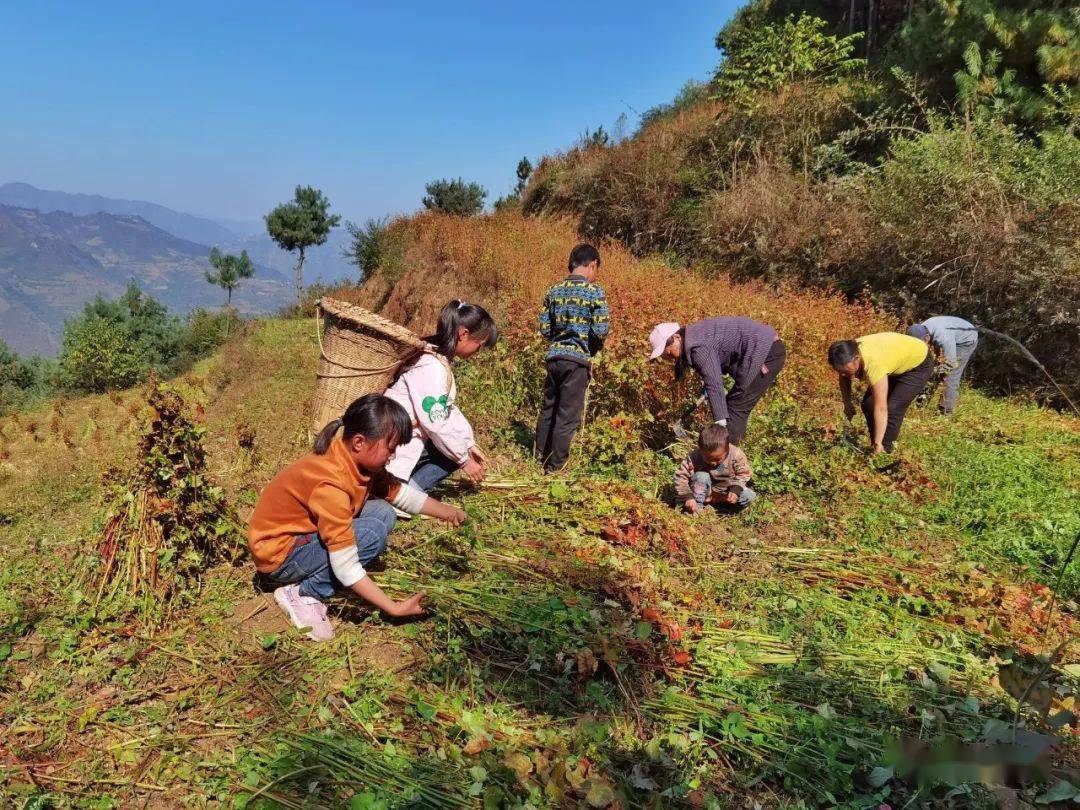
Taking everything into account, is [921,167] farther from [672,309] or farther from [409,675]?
[409,675]

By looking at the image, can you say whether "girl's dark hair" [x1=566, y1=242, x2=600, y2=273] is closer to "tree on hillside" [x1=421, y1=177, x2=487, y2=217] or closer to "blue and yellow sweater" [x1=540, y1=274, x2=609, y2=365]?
"blue and yellow sweater" [x1=540, y1=274, x2=609, y2=365]

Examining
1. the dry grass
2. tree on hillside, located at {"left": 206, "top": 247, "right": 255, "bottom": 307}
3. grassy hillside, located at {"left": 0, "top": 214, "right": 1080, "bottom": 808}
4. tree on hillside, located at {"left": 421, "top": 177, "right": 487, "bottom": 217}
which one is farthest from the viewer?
tree on hillside, located at {"left": 206, "top": 247, "right": 255, "bottom": 307}

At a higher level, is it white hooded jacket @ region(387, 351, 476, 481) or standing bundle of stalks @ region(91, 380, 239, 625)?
white hooded jacket @ region(387, 351, 476, 481)

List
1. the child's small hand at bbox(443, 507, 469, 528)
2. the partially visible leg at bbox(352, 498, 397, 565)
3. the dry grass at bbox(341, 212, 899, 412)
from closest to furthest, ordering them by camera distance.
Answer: the partially visible leg at bbox(352, 498, 397, 565) < the child's small hand at bbox(443, 507, 469, 528) < the dry grass at bbox(341, 212, 899, 412)

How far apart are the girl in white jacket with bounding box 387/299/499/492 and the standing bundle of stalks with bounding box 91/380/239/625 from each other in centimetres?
100

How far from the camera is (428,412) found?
3.30 meters

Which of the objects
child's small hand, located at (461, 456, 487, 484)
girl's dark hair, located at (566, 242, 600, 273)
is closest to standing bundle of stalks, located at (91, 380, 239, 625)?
child's small hand, located at (461, 456, 487, 484)

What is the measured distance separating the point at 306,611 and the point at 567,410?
246cm

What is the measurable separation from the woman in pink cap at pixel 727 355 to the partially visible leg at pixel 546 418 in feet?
2.70

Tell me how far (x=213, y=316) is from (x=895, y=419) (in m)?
24.6

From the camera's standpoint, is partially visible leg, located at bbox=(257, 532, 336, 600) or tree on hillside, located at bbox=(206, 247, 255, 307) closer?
partially visible leg, located at bbox=(257, 532, 336, 600)

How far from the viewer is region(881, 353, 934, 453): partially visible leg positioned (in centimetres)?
484

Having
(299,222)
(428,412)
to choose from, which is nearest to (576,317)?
(428,412)

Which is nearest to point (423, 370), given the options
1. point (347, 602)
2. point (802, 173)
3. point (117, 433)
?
point (347, 602)
